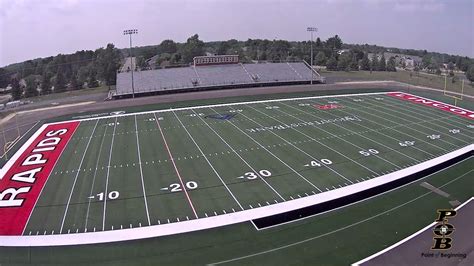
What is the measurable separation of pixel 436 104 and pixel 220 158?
86.5 feet

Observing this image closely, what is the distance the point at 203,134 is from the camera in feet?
89.2

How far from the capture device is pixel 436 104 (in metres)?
36.9

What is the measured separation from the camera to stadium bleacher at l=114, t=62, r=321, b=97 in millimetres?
49062

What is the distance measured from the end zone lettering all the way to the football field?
2.54 feet

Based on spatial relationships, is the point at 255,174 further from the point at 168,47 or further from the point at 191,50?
the point at 168,47

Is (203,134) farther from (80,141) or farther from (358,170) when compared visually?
(358,170)

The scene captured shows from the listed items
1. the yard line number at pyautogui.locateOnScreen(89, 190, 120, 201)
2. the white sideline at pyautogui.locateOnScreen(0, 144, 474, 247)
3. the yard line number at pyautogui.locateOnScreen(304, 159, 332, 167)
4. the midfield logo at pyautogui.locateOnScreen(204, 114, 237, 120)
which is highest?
the midfield logo at pyautogui.locateOnScreen(204, 114, 237, 120)

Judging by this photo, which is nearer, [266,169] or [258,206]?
[258,206]

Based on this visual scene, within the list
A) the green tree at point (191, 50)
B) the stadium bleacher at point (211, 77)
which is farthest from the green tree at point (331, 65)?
the green tree at point (191, 50)

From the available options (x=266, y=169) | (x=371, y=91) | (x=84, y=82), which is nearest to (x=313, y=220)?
(x=266, y=169)

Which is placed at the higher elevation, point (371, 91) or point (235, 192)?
point (371, 91)

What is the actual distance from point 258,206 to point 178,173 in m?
5.77

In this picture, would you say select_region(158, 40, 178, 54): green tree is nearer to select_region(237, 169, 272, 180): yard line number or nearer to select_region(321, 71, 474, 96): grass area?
select_region(321, 71, 474, 96): grass area

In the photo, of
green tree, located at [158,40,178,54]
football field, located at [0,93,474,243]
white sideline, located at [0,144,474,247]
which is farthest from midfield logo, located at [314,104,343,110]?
green tree, located at [158,40,178,54]
